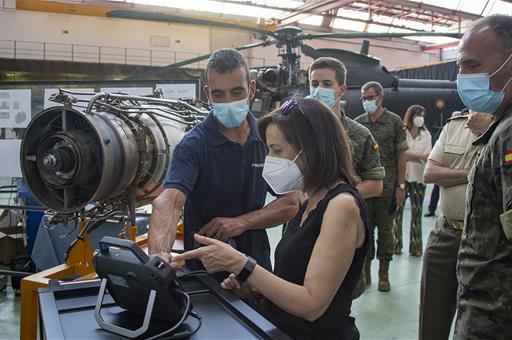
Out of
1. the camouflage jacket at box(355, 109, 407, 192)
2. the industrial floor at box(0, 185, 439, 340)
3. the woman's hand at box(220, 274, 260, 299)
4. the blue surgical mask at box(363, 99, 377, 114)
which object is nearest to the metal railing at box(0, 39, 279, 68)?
the industrial floor at box(0, 185, 439, 340)

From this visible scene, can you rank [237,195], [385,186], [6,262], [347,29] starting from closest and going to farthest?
[237,195]
[385,186]
[6,262]
[347,29]

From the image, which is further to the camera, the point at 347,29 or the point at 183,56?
the point at 347,29

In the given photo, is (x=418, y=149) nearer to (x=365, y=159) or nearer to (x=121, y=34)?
(x=365, y=159)

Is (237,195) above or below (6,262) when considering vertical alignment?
above

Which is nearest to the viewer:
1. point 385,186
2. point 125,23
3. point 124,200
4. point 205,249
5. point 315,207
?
point 205,249

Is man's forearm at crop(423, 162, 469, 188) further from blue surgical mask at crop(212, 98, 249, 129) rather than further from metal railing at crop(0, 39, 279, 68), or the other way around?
metal railing at crop(0, 39, 279, 68)

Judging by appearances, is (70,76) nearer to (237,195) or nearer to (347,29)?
(347,29)

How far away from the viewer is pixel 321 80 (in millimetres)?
2453

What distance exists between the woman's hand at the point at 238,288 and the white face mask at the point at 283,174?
1.02 feet

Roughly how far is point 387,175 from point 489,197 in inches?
93.0

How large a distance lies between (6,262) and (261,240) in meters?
2.91

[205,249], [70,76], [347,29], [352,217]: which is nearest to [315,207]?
[352,217]

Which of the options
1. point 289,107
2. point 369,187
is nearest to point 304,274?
point 289,107

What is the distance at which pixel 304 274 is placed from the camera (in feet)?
3.67
